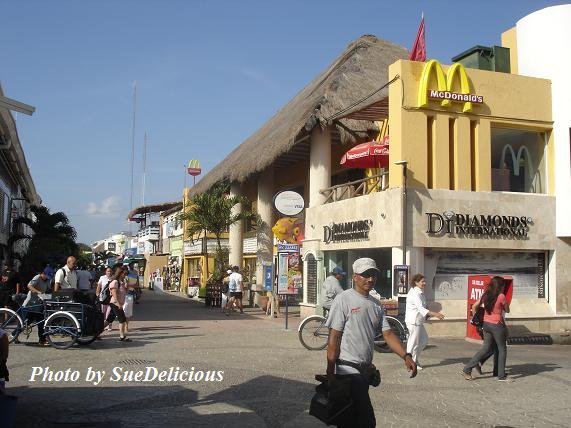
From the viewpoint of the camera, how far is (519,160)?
1723cm

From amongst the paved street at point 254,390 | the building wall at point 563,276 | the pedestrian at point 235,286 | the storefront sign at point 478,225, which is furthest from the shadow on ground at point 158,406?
the pedestrian at point 235,286

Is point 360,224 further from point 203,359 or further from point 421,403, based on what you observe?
point 421,403

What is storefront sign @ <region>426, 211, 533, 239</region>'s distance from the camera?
594 inches

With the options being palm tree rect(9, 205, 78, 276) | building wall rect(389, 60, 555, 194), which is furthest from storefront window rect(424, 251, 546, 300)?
palm tree rect(9, 205, 78, 276)

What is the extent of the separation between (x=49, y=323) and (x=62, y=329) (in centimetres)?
28

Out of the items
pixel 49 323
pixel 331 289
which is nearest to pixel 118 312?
pixel 49 323

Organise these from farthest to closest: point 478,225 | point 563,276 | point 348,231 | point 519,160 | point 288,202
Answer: point 288,202 < point 519,160 < point 348,231 < point 563,276 < point 478,225

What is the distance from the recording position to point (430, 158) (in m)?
15.7

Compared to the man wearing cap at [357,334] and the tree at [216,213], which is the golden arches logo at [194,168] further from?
the man wearing cap at [357,334]

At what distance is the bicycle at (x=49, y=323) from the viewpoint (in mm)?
11375

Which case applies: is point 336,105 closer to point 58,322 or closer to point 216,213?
point 216,213

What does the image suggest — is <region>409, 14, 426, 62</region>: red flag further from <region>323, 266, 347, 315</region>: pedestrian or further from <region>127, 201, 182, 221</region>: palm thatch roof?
<region>127, 201, 182, 221</region>: palm thatch roof

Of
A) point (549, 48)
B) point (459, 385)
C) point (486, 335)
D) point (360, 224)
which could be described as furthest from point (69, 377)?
point (549, 48)

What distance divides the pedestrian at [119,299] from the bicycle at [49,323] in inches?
58.2
